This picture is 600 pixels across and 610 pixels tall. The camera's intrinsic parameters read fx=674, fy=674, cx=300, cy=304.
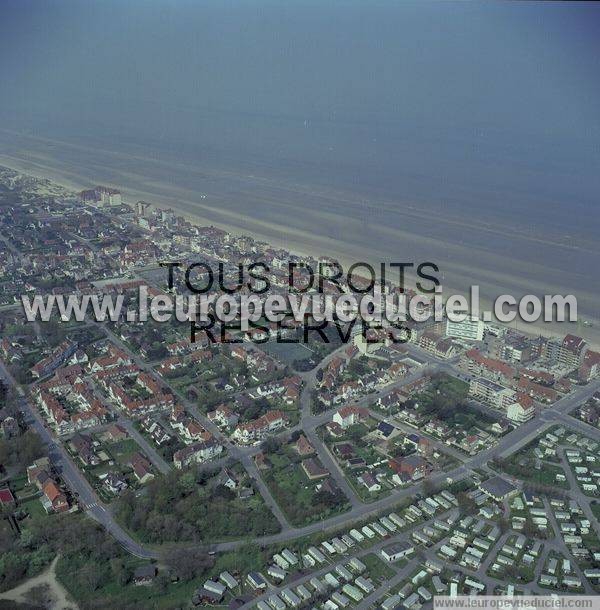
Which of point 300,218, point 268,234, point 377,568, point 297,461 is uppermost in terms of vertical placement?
point 300,218

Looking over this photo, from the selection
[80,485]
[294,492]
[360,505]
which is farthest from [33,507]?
[360,505]

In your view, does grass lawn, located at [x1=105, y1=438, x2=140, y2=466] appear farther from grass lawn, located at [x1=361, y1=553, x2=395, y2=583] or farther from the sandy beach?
the sandy beach

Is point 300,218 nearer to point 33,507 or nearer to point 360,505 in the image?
point 360,505

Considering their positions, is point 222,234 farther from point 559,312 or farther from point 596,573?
point 596,573

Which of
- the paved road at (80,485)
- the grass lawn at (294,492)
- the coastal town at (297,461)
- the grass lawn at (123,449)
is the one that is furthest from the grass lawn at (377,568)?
the grass lawn at (123,449)

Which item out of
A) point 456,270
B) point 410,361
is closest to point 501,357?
point 410,361

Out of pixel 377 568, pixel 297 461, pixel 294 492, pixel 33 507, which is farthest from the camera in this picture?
pixel 297 461

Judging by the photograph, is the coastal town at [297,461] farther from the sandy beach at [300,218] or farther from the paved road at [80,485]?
the sandy beach at [300,218]
